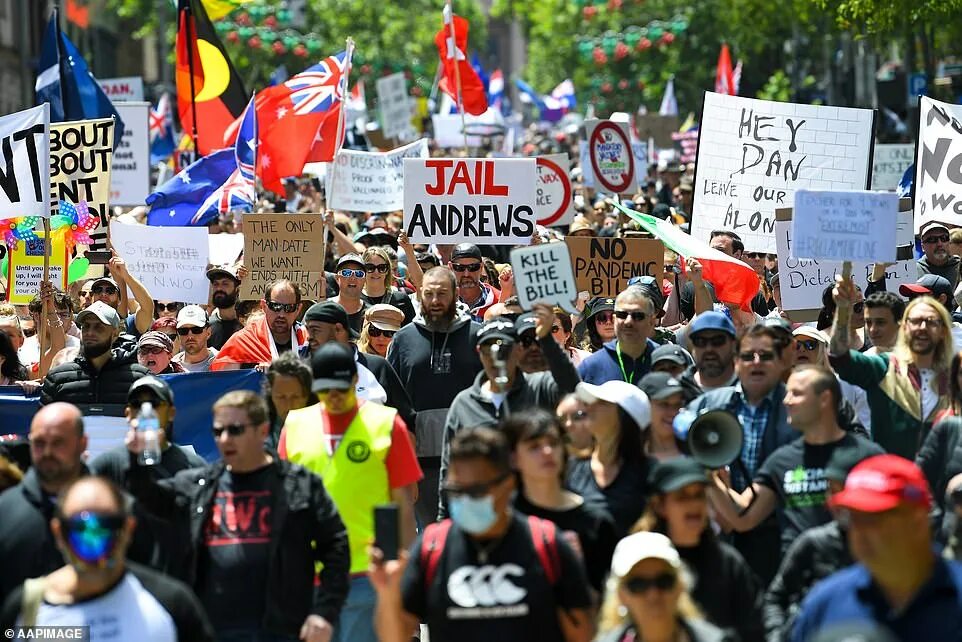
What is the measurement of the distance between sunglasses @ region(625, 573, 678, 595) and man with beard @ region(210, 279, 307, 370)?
4.73 metres

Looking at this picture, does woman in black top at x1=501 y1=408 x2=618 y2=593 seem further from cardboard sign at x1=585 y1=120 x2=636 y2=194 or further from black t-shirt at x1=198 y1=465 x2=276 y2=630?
cardboard sign at x1=585 y1=120 x2=636 y2=194

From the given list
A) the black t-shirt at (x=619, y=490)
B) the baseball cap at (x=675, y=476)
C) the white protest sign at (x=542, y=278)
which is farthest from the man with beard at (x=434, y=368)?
the baseball cap at (x=675, y=476)

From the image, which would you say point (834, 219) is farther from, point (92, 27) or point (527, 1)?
point (527, 1)

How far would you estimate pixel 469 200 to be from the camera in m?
11.6

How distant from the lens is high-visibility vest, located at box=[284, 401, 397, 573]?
6652mm

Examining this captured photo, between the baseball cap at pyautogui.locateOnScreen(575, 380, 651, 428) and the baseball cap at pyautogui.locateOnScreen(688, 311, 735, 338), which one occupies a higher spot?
the baseball cap at pyautogui.locateOnScreen(688, 311, 735, 338)

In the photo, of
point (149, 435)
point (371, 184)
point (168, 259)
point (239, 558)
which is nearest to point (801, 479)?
point (239, 558)

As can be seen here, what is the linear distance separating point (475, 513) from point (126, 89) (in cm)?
2217

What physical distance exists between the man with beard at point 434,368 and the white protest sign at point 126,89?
1685 cm

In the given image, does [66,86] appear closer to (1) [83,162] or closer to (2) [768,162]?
(1) [83,162]

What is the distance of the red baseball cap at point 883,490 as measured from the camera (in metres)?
4.53

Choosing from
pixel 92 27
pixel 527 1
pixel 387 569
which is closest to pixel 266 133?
pixel 387 569

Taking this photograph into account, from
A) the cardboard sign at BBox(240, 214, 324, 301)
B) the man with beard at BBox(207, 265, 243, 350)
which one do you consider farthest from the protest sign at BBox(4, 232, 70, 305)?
the man with beard at BBox(207, 265, 243, 350)

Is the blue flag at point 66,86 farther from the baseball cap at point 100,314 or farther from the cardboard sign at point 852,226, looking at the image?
the cardboard sign at point 852,226
